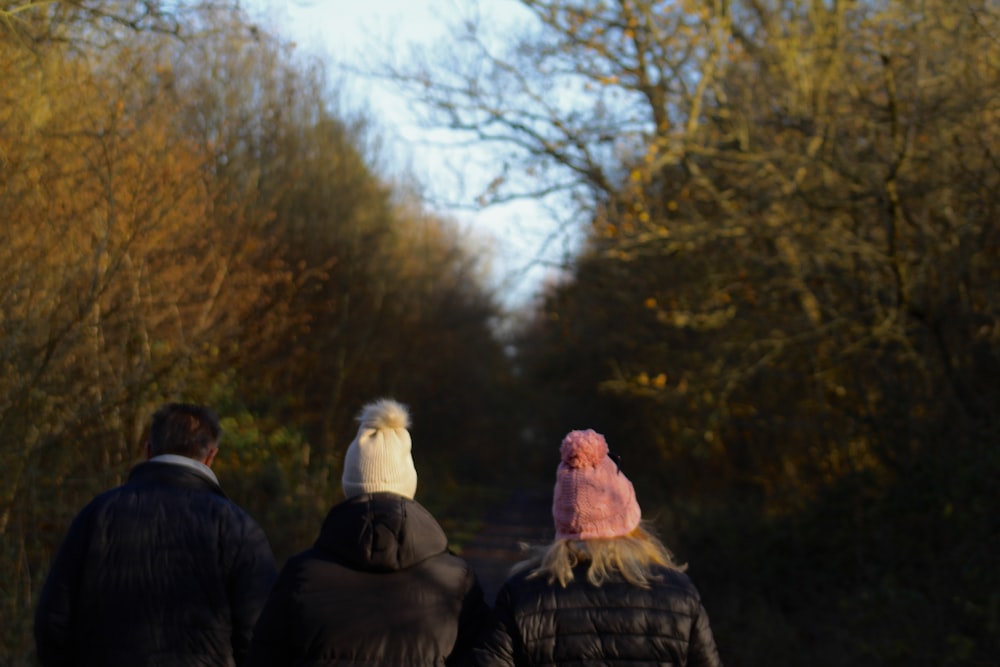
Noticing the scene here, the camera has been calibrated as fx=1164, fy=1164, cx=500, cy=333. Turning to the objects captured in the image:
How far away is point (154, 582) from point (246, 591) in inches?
13.5

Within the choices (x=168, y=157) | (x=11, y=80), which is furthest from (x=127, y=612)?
(x=168, y=157)

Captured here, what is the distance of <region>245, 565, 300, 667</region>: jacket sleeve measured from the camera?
3.56 metres

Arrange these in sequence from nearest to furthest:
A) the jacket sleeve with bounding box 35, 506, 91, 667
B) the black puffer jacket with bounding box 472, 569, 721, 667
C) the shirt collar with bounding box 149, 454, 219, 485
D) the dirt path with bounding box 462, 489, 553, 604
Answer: the black puffer jacket with bounding box 472, 569, 721, 667 < the jacket sleeve with bounding box 35, 506, 91, 667 < the shirt collar with bounding box 149, 454, 219, 485 < the dirt path with bounding box 462, 489, 553, 604

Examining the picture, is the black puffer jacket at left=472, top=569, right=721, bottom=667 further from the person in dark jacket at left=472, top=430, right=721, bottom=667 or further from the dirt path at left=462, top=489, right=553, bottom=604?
the dirt path at left=462, top=489, right=553, bottom=604

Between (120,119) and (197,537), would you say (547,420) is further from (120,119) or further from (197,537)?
(197,537)

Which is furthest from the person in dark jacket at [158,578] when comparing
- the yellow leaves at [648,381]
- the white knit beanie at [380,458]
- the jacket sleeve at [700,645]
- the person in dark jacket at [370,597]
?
the yellow leaves at [648,381]

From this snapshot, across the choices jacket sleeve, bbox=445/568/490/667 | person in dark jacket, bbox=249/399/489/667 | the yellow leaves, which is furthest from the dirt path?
person in dark jacket, bbox=249/399/489/667

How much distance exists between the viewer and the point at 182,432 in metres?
4.61

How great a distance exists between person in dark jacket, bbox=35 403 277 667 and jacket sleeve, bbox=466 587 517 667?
4.55ft

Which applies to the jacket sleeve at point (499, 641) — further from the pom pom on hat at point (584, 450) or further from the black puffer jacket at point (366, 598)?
the pom pom on hat at point (584, 450)

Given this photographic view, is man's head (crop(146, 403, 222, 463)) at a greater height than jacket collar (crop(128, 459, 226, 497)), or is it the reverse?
man's head (crop(146, 403, 222, 463))

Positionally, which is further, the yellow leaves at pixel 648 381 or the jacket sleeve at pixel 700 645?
the yellow leaves at pixel 648 381

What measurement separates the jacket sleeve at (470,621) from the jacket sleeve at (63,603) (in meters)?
1.61

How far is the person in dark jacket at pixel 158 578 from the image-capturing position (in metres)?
4.34
